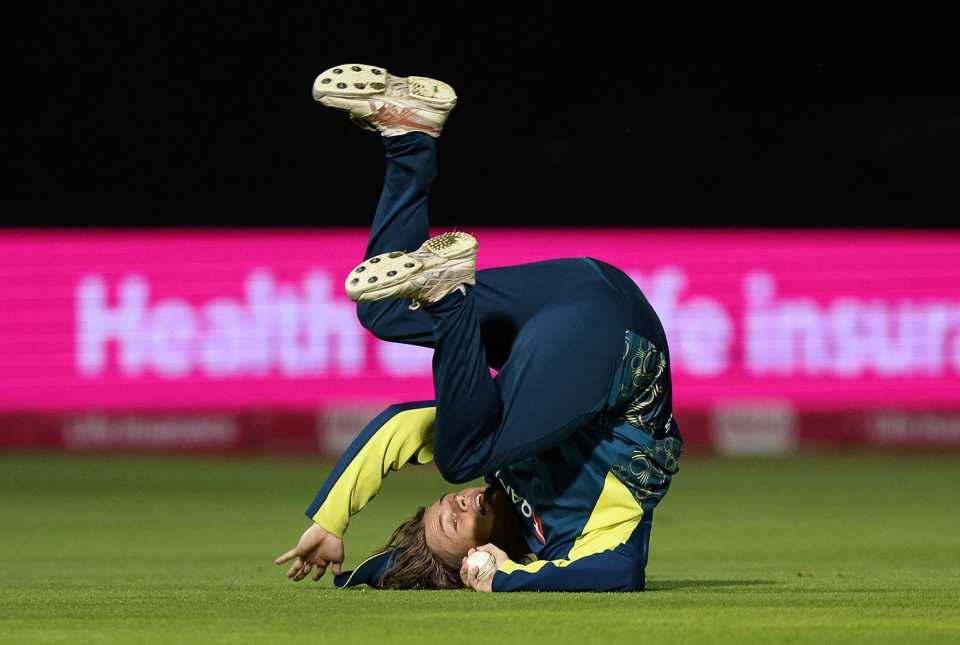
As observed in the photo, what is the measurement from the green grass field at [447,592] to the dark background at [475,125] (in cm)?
273

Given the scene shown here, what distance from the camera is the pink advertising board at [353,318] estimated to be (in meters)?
13.1

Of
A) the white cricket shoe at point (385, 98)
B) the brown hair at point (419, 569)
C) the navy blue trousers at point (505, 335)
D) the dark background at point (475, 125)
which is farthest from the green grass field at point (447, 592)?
the dark background at point (475, 125)

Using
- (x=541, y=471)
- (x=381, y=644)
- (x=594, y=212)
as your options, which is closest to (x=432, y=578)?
(x=541, y=471)

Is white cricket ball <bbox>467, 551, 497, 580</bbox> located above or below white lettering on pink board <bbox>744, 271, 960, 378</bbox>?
above

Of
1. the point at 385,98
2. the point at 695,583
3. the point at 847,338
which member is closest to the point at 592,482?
the point at 695,583

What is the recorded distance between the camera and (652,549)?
26.9ft

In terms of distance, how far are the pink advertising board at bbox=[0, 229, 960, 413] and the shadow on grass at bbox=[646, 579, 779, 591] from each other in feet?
22.8

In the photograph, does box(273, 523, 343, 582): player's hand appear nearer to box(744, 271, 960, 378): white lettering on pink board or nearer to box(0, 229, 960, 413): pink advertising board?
box(0, 229, 960, 413): pink advertising board

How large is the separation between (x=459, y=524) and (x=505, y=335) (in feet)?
2.21

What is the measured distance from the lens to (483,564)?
18.1 feet

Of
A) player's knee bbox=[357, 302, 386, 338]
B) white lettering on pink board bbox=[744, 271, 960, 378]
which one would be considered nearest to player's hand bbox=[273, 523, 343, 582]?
player's knee bbox=[357, 302, 386, 338]

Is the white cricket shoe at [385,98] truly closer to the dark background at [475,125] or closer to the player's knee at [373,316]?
the player's knee at [373,316]

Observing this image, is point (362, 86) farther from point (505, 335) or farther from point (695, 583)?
point (695, 583)

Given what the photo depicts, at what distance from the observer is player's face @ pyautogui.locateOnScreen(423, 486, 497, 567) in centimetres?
568
